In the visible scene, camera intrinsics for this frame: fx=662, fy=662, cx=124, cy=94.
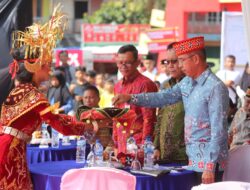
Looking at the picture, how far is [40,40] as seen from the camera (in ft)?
15.7

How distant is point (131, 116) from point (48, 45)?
83cm

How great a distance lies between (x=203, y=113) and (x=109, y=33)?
2696cm

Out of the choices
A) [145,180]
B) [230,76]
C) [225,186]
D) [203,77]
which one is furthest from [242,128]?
[230,76]

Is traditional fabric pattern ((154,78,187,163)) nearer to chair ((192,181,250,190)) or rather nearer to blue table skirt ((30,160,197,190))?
blue table skirt ((30,160,197,190))

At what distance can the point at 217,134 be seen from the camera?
14.8ft

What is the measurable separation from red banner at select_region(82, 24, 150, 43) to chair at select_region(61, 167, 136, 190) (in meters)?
27.2

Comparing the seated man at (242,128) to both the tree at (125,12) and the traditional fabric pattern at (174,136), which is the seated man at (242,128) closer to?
the traditional fabric pattern at (174,136)

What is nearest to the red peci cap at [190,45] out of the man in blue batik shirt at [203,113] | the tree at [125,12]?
the man in blue batik shirt at [203,113]

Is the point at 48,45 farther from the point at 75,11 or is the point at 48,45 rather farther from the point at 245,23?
the point at 75,11

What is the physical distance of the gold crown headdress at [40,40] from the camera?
4.66 meters

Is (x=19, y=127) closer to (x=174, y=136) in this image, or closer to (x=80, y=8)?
(x=174, y=136)

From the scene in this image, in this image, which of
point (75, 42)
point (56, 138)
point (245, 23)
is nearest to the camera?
point (245, 23)

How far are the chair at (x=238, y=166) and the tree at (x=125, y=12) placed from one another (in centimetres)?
3129

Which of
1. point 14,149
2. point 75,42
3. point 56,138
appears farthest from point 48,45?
point 75,42
